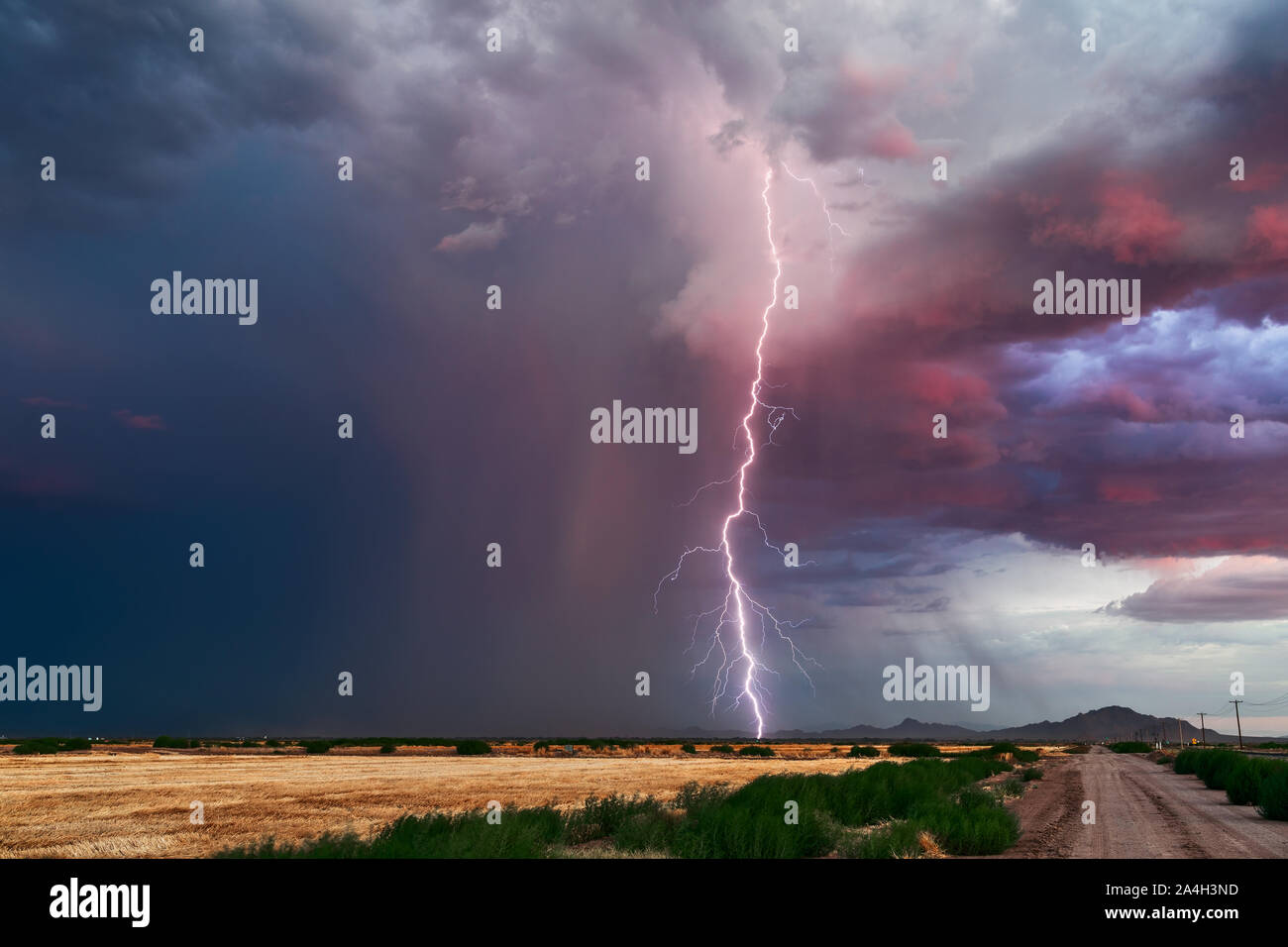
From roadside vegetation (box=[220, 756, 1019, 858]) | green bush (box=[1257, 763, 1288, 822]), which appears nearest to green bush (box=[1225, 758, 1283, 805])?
green bush (box=[1257, 763, 1288, 822])

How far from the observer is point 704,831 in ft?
66.6

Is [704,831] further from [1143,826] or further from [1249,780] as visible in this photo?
[1249,780]

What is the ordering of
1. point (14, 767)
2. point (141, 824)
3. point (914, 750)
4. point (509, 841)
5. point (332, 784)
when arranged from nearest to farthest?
point (509, 841)
point (141, 824)
point (332, 784)
point (14, 767)
point (914, 750)

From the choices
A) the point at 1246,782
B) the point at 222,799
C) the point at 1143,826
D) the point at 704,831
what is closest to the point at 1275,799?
the point at 1143,826

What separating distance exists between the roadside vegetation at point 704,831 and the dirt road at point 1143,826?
51.7 inches

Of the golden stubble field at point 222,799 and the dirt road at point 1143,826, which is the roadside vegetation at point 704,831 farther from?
the golden stubble field at point 222,799

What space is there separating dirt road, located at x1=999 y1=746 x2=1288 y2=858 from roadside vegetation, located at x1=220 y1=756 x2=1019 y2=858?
1313 mm

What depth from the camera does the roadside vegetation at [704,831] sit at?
1653 centimetres

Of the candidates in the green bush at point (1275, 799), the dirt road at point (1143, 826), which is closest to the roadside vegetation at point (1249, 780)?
the green bush at point (1275, 799)
